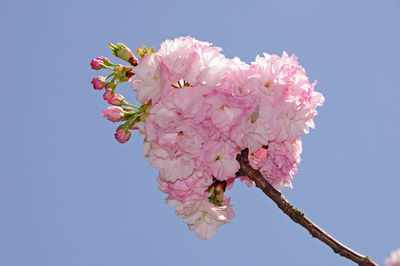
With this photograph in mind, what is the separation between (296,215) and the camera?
2541 millimetres

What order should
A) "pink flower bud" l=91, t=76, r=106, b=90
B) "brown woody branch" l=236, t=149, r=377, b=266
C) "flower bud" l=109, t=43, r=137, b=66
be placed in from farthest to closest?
"pink flower bud" l=91, t=76, r=106, b=90
"flower bud" l=109, t=43, r=137, b=66
"brown woody branch" l=236, t=149, r=377, b=266

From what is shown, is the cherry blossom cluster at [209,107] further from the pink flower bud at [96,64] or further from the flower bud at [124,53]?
the pink flower bud at [96,64]

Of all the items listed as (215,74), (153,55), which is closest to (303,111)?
(215,74)

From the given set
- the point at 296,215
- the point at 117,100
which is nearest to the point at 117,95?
the point at 117,100

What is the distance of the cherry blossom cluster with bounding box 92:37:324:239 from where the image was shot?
2.47 meters

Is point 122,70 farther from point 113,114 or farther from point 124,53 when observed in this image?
point 113,114

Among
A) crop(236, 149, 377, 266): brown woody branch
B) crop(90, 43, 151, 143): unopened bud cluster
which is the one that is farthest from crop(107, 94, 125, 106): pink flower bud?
crop(236, 149, 377, 266): brown woody branch

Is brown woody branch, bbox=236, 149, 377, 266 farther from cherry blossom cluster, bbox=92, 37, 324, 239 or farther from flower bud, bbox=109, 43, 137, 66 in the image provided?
flower bud, bbox=109, 43, 137, 66

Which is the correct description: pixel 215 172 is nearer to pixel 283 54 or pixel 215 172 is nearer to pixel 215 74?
pixel 215 74

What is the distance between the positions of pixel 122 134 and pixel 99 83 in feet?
1.24

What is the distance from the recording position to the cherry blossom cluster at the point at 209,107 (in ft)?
8.12

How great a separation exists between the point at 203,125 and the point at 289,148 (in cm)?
64

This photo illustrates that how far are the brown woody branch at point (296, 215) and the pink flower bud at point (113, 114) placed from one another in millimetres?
824

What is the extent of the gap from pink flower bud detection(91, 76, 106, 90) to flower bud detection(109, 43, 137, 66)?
0.21 metres
